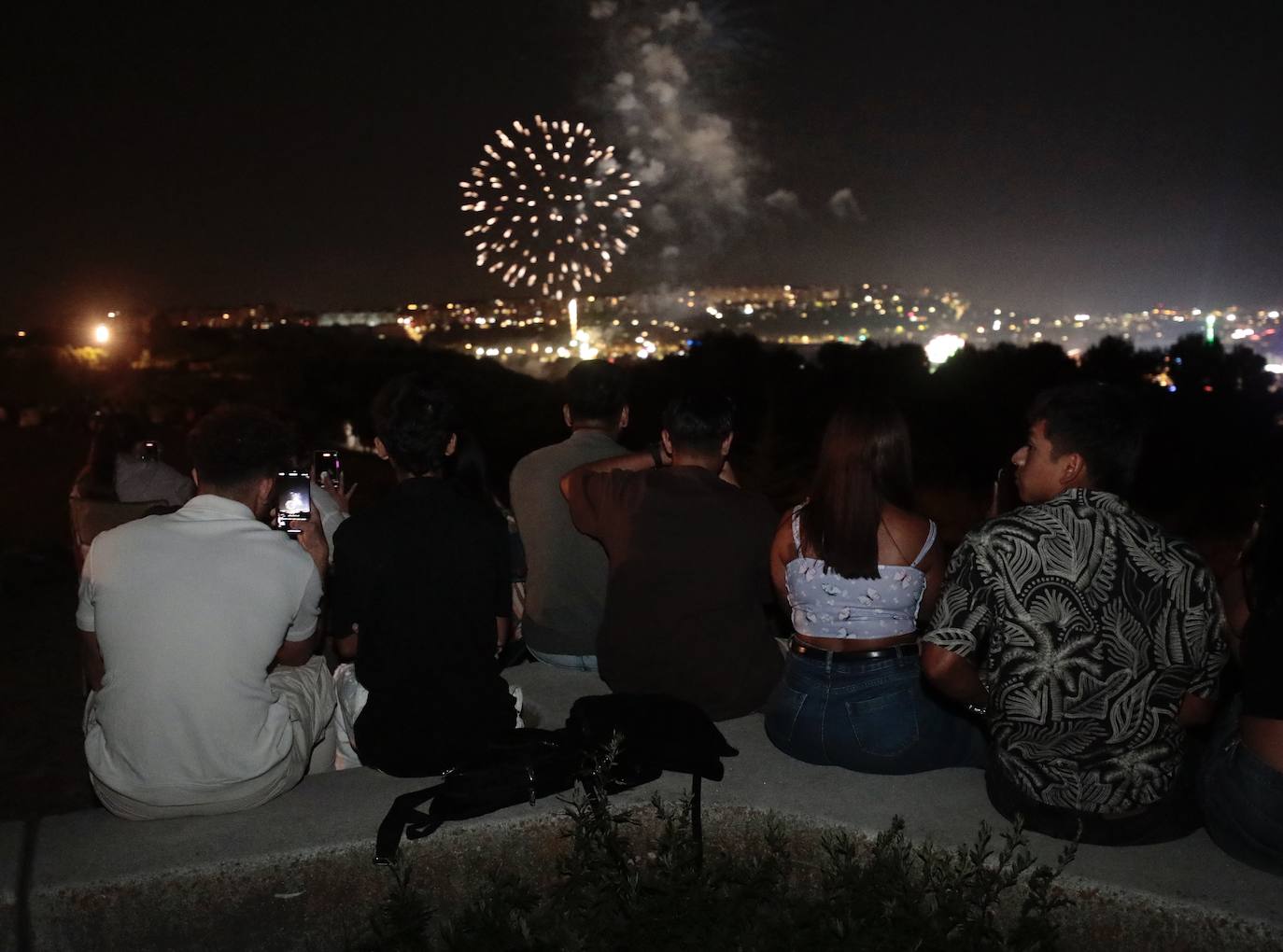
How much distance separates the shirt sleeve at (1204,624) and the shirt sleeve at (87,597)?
3169 mm

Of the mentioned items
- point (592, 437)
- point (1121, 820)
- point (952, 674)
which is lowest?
point (1121, 820)

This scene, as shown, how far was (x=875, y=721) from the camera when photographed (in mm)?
3537

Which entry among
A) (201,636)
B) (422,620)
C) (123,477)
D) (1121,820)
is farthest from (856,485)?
(123,477)

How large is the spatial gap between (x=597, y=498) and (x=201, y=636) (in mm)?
1730

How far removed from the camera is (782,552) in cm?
385

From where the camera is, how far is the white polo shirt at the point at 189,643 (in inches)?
123

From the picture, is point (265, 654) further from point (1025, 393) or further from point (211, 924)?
point (1025, 393)

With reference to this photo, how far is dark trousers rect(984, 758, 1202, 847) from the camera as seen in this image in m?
3.06

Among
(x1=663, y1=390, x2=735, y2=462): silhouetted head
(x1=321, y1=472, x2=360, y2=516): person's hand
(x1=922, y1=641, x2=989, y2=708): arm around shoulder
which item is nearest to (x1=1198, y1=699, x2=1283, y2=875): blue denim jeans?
(x1=922, y1=641, x2=989, y2=708): arm around shoulder

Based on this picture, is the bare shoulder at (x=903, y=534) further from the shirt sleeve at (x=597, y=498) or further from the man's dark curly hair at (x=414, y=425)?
the man's dark curly hair at (x=414, y=425)

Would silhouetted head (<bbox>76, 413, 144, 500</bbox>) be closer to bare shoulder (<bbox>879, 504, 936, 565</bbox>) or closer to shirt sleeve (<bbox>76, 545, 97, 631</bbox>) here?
shirt sleeve (<bbox>76, 545, 97, 631</bbox>)

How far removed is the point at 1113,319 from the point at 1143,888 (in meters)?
113

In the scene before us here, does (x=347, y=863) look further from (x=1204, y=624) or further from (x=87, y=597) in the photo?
(x=1204, y=624)

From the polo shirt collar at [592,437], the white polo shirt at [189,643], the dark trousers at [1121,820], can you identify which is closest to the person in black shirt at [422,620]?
the white polo shirt at [189,643]
